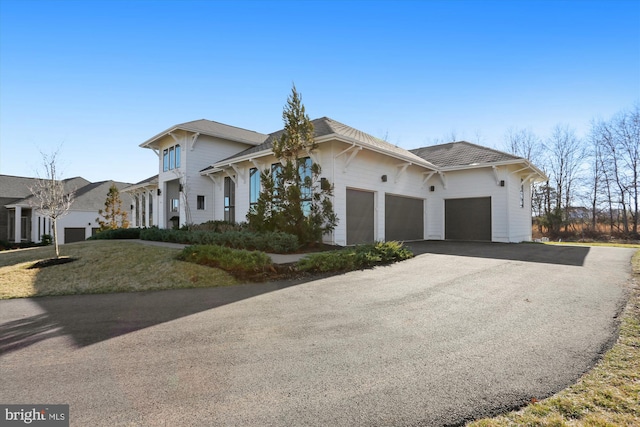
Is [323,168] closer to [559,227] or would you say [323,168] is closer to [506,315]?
[506,315]

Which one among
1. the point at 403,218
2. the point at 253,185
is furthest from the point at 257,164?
the point at 403,218

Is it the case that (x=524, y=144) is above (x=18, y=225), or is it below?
above

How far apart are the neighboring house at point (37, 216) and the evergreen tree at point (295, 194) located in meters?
25.2

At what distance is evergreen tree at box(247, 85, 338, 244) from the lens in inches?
426

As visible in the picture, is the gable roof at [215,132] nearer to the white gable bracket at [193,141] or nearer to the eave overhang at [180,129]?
the eave overhang at [180,129]

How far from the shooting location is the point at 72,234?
27.4 meters

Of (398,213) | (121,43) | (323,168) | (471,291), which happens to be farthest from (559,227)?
(121,43)

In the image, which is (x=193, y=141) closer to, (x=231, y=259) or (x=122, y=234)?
(x=122, y=234)

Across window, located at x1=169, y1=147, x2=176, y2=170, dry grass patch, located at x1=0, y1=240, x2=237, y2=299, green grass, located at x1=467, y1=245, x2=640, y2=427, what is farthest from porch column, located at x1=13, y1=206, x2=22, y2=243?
green grass, located at x1=467, y1=245, x2=640, y2=427

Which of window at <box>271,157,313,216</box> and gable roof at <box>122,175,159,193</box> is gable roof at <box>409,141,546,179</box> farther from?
gable roof at <box>122,175,159,193</box>

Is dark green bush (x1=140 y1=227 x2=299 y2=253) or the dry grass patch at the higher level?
dark green bush (x1=140 y1=227 x2=299 y2=253)

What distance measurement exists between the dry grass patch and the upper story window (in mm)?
10163

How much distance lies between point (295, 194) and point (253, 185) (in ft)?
15.9

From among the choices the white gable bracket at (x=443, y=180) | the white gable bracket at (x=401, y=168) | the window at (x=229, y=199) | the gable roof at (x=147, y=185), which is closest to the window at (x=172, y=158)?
the gable roof at (x=147, y=185)
